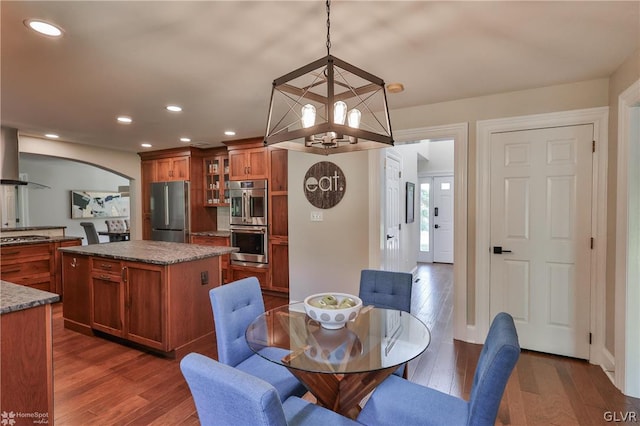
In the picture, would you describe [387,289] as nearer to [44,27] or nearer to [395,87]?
[395,87]

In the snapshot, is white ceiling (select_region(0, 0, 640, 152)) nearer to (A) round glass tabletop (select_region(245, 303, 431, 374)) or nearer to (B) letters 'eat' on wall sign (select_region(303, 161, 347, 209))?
(B) letters 'eat' on wall sign (select_region(303, 161, 347, 209))

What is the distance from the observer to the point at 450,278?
19.3 ft

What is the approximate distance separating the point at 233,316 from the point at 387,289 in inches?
43.5

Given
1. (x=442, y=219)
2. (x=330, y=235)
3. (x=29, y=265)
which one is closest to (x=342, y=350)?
(x=330, y=235)

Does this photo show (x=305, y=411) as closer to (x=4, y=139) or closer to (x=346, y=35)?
(x=346, y=35)

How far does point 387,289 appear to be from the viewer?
7.70 ft

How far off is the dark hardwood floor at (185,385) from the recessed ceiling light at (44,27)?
7.61ft

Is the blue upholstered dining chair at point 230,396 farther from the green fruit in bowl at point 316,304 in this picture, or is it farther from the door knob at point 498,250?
the door knob at point 498,250

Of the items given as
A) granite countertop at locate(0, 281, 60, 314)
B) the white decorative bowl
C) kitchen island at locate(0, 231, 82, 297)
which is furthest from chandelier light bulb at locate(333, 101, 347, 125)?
kitchen island at locate(0, 231, 82, 297)

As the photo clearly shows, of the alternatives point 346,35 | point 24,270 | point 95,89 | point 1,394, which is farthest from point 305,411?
point 24,270

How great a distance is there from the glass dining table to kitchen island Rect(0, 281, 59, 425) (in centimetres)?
101

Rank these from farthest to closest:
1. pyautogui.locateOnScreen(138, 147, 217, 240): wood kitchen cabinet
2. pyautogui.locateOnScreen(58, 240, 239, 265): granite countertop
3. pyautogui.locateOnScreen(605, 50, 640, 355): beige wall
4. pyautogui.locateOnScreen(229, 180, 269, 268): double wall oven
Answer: pyautogui.locateOnScreen(138, 147, 217, 240): wood kitchen cabinet < pyautogui.locateOnScreen(229, 180, 269, 268): double wall oven < pyautogui.locateOnScreen(58, 240, 239, 265): granite countertop < pyautogui.locateOnScreen(605, 50, 640, 355): beige wall

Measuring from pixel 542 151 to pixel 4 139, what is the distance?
620 cm

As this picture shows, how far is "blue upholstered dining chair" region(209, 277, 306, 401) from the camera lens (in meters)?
1.69
